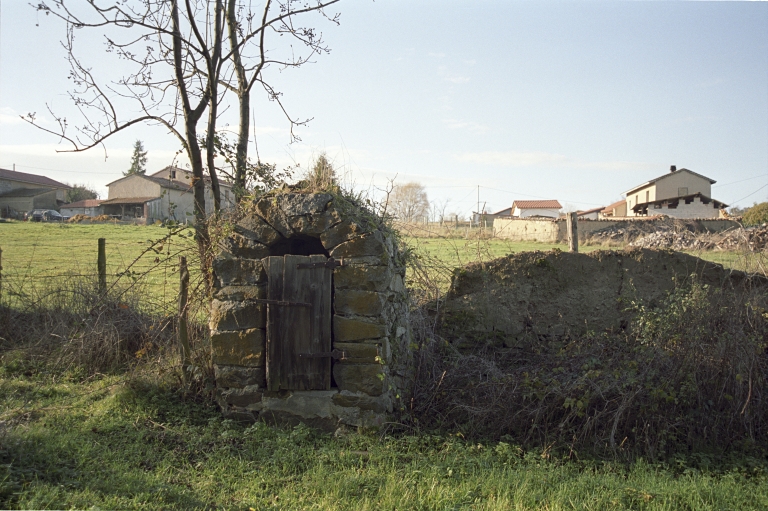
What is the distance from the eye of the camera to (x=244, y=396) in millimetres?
5453

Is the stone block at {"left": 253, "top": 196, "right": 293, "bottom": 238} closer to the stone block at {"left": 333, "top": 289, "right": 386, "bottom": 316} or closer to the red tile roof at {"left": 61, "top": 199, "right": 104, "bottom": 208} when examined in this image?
the stone block at {"left": 333, "top": 289, "right": 386, "bottom": 316}

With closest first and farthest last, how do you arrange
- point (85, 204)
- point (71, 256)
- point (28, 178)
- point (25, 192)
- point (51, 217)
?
Result: point (71, 256) → point (51, 217) → point (25, 192) → point (28, 178) → point (85, 204)

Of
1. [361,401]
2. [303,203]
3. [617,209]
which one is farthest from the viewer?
[617,209]

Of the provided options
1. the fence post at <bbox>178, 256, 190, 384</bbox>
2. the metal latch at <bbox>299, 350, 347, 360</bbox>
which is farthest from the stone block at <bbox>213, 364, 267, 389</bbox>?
the fence post at <bbox>178, 256, 190, 384</bbox>

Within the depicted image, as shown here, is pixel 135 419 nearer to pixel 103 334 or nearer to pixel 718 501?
pixel 103 334

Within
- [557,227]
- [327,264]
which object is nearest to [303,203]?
[327,264]

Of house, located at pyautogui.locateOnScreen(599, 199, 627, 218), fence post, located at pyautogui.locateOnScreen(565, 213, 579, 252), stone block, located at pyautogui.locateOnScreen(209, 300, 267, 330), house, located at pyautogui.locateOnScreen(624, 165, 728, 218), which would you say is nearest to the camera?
stone block, located at pyautogui.locateOnScreen(209, 300, 267, 330)

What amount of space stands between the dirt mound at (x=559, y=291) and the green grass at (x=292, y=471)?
7.09ft

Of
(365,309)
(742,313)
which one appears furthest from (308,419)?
(742,313)

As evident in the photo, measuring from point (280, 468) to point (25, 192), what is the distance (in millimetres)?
49460

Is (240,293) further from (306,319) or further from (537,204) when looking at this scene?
(537,204)

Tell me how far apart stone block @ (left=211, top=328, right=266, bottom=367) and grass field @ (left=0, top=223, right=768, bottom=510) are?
601mm

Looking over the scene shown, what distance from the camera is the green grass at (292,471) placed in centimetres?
383

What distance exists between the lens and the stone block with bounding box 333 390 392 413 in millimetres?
5238
